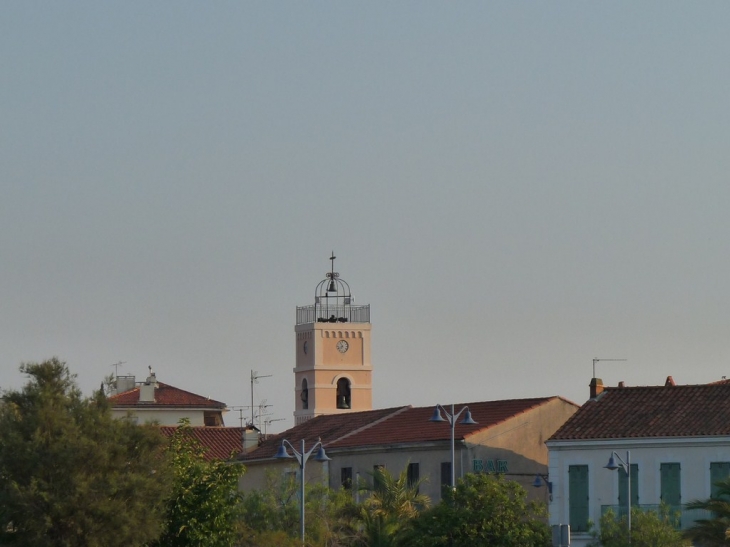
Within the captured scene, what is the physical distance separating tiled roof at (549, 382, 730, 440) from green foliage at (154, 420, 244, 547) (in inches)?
585

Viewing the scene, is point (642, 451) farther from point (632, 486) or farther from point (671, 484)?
point (671, 484)

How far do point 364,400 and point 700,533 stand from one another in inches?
2250

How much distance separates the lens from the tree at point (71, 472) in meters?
43.3

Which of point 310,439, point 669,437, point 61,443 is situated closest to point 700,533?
point 669,437

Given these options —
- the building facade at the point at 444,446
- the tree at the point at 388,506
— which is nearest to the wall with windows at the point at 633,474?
the building facade at the point at 444,446

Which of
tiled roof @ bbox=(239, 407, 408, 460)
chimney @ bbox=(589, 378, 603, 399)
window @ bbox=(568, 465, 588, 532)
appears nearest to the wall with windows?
window @ bbox=(568, 465, 588, 532)

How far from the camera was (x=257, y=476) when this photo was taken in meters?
70.2

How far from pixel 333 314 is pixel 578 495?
47834mm

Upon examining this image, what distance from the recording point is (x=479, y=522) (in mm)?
46312

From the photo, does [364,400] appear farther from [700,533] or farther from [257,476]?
[700,533]

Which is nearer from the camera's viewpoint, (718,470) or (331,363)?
(718,470)

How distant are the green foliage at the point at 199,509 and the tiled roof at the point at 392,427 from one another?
16.3 m

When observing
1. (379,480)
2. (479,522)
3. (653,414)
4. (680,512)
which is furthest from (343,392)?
(479,522)

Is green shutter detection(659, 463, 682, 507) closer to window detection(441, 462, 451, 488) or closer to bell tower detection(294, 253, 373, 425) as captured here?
window detection(441, 462, 451, 488)
